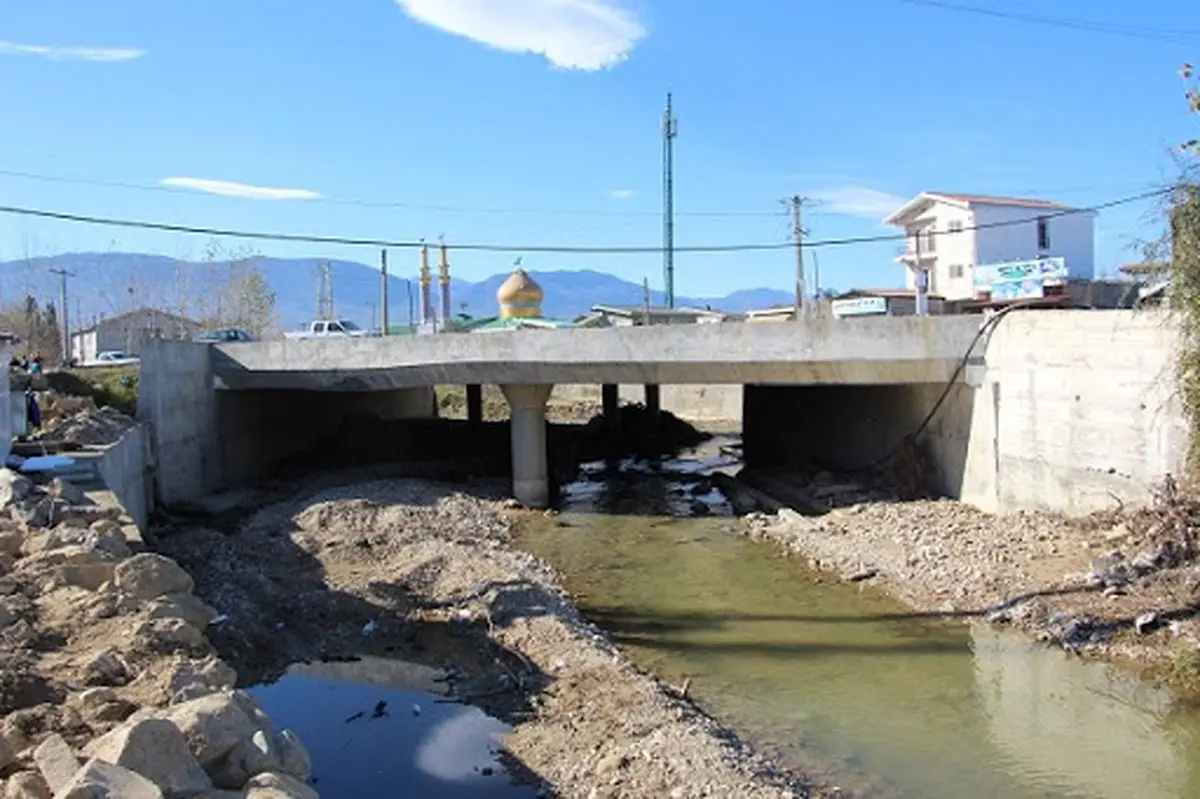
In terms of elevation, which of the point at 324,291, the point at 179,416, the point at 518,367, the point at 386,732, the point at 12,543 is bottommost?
the point at 386,732

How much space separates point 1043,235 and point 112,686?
55940mm

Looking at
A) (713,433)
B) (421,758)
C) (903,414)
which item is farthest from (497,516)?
(713,433)

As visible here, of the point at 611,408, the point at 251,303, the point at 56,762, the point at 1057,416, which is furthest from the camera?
the point at 251,303

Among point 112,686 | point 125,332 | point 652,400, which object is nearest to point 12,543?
point 112,686

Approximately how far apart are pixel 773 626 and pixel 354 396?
2382cm

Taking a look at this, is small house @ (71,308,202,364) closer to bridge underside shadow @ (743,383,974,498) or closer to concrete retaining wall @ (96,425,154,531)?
concrete retaining wall @ (96,425,154,531)

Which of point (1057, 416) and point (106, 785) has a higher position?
point (1057, 416)

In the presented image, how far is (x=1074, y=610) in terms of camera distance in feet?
44.8

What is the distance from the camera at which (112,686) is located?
8070mm

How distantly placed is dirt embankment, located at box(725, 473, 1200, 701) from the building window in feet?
131

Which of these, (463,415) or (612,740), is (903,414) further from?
(463,415)

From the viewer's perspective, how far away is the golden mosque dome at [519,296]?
1512 inches

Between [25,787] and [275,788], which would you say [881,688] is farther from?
[25,787]

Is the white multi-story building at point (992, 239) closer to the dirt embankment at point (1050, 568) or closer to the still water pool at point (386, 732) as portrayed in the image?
the dirt embankment at point (1050, 568)
